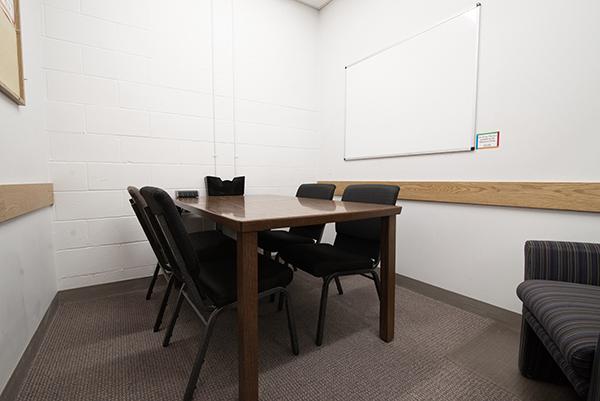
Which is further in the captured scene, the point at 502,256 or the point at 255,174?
the point at 255,174

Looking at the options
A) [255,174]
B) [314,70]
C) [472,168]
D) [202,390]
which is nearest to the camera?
[202,390]

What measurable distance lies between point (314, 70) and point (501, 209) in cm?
247

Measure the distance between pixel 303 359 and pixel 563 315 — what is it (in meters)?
1.06

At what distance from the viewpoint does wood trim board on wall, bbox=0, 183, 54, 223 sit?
1.08 meters

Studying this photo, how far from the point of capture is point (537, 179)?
1608mm

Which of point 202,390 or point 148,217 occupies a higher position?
point 148,217

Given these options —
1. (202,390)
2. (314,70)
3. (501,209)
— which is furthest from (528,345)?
(314,70)

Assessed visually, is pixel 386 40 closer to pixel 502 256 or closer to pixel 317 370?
pixel 502 256

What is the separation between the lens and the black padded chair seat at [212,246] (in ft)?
5.32

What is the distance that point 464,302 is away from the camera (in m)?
1.96

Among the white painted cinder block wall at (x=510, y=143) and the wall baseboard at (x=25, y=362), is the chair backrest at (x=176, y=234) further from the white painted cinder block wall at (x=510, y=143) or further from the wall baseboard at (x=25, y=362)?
the white painted cinder block wall at (x=510, y=143)

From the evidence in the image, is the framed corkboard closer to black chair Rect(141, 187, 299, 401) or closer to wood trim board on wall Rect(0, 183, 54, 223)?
wood trim board on wall Rect(0, 183, 54, 223)

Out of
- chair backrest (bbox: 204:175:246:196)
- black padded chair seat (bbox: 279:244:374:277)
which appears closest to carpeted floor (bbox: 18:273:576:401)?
black padded chair seat (bbox: 279:244:374:277)

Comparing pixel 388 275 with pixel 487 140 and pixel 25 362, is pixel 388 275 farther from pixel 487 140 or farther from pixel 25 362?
pixel 25 362
